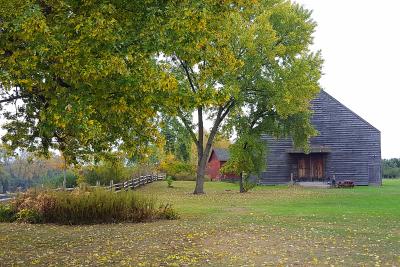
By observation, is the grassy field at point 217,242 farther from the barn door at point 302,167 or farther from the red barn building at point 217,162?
the red barn building at point 217,162

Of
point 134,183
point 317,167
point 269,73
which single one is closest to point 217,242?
point 269,73

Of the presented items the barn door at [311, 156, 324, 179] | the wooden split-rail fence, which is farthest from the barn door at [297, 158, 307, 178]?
the wooden split-rail fence

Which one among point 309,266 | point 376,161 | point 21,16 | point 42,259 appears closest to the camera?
point 21,16

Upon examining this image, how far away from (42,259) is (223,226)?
698cm

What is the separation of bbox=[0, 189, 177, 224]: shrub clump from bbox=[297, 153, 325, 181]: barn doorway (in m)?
32.8

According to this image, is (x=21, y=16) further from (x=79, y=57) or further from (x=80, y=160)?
(x=80, y=160)

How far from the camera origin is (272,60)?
35938mm

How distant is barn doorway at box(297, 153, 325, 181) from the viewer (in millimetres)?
49506

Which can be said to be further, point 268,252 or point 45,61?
point 268,252

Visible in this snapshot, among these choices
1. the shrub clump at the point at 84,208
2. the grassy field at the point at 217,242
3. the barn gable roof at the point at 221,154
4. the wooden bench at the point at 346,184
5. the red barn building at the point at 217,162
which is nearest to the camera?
the grassy field at the point at 217,242

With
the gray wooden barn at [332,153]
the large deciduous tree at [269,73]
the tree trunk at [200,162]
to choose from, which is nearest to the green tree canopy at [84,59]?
the large deciduous tree at [269,73]

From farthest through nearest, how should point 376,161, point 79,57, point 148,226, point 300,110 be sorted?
point 376,161
point 300,110
point 148,226
point 79,57

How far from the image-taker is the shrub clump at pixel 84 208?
1848cm

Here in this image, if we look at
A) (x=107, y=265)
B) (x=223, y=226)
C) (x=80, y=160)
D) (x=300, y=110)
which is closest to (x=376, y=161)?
(x=300, y=110)
